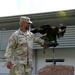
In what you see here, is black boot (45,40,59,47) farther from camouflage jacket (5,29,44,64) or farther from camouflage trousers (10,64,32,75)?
camouflage trousers (10,64,32,75)

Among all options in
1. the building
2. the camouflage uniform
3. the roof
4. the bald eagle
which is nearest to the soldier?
the camouflage uniform

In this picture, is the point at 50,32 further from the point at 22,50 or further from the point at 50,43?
the point at 22,50

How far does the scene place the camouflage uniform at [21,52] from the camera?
14.6ft

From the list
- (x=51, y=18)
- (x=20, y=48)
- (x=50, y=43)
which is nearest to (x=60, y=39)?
(x=51, y=18)

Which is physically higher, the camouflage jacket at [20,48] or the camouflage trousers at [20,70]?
the camouflage jacket at [20,48]

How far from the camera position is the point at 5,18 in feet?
38.2

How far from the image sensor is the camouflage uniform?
4.45m

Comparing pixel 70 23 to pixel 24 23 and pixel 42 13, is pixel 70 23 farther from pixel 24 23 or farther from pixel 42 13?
pixel 24 23

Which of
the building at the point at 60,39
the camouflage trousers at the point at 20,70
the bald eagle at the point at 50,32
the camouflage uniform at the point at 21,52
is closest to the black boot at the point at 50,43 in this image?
the bald eagle at the point at 50,32

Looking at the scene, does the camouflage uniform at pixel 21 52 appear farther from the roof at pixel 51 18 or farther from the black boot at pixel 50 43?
the roof at pixel 51 18

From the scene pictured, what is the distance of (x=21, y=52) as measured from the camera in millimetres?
4500

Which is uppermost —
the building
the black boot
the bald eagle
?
the bald eagle

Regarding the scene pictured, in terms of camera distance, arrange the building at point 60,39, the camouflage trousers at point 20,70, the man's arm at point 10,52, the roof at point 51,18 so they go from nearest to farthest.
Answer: the man's arm at point 10,52
the camouflage trousers at point 20,70
the building at point 60,39
the roof at point 51,18

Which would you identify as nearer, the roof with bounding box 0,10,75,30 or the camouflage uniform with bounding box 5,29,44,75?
the camouflage uniform with bounding box 5,29,44,75
